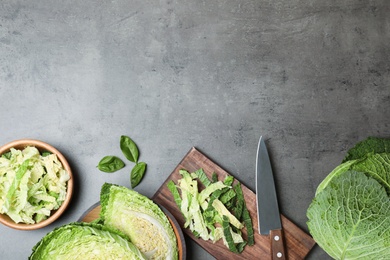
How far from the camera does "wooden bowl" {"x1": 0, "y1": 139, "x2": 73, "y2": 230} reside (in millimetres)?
2193

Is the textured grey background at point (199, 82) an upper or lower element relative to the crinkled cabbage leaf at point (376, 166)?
upper

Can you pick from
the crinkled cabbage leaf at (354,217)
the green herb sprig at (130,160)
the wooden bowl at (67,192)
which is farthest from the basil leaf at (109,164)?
the crinkled cabbage leaf at (354,217)

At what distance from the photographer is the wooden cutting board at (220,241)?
2.36 m

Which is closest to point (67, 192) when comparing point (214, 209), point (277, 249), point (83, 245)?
point (83, 245)

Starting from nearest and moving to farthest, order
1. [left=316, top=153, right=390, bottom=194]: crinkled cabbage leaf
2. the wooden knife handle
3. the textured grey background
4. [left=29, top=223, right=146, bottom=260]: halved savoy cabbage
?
[left=29, top=223, right=146, bottom=260]: halved savoy cabbage
[left=316, top=153, right=390, bottom=194]: crinkled cabbage leaf
the wooden knife handle
the textured grey background

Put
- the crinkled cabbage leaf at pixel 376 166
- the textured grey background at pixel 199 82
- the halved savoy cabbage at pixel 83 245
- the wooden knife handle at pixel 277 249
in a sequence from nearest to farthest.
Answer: the halved savoy cabbage at pixel 83 245 < the crinkled cabbage leaf at pixel 376 166 < the wooden knife handle at pixel 277 249 < the textured grey background at pixel 199 82

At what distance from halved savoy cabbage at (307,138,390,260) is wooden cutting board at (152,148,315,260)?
14cm

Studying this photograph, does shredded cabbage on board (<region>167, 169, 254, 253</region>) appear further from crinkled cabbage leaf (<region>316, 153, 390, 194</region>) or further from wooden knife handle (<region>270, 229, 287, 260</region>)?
crinkled cabbage leaf (<region>316, 153, 390, 194</region>)

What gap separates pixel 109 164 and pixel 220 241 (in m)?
0.56

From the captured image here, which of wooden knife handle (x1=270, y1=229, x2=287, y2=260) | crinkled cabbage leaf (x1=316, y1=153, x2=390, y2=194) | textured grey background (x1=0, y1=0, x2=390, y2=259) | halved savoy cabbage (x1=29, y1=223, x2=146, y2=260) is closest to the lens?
halved savoy cabbage (x1=29, y1=223, x2=146, y2=260)

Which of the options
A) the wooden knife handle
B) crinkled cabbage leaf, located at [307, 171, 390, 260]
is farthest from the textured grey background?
crinkled cabbage leaf, located at [307, 171, 390, 260]

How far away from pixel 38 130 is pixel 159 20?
2.30 ft

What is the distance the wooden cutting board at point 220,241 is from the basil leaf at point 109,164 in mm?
206

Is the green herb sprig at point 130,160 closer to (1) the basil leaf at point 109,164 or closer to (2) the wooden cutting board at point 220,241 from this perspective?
(1) the basil leaf at point 109,164
